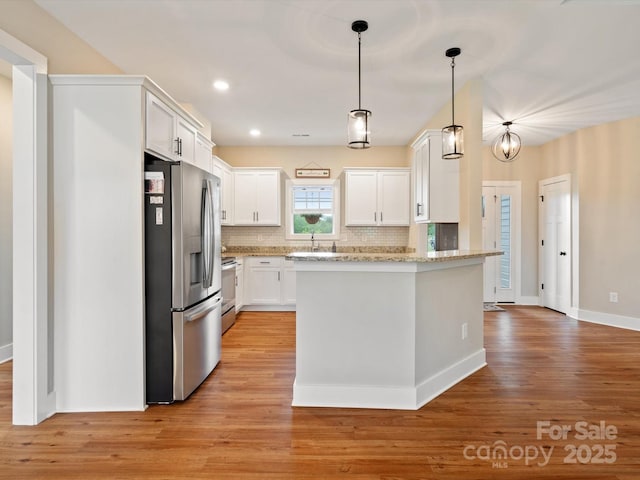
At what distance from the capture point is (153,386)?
2.47 meters

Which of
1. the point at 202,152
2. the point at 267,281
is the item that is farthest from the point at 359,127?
the point at 267,281

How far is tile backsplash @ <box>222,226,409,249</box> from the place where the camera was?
6.08 m

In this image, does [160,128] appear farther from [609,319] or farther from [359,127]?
[609,319]

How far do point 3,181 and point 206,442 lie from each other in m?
3.48

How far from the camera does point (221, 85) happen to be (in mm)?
3674

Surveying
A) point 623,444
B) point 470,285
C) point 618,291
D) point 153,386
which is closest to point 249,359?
point 153,386

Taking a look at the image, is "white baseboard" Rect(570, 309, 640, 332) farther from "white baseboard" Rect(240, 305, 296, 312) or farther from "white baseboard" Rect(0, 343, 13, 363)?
"white baseboard" Rect(0, 343, 13, 363)

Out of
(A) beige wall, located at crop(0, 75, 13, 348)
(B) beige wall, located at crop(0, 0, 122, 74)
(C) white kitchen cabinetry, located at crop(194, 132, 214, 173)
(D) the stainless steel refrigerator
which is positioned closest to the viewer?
(B) beige wall, located at crop(0, 0, 122, 74)

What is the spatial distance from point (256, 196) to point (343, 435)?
436 centimetres

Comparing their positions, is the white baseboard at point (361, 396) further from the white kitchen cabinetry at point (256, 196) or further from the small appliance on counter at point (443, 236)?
the white kitchen cabinetry at point (256, 196)

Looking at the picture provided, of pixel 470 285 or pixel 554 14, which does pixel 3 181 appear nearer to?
pixel 470 285

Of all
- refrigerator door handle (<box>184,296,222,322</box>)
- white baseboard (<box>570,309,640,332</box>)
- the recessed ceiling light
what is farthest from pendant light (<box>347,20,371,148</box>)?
white baseboard (<box>570,309,640,332</box>)

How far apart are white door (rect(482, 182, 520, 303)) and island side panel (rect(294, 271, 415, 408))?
4.28 meters

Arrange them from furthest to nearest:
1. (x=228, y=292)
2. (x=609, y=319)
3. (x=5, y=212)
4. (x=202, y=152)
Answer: (x=609, y=319)
(x=228, y=292)
(x=202, y=152)
(x=5, y=212)
